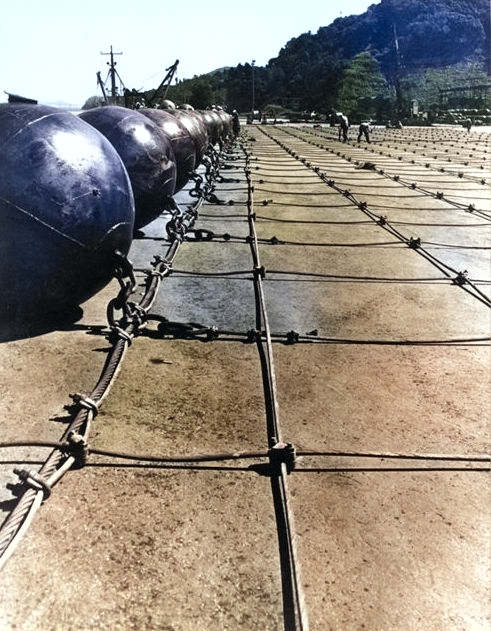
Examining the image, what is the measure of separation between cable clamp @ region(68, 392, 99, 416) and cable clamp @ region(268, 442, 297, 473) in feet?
3.86

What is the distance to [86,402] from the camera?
376 cm

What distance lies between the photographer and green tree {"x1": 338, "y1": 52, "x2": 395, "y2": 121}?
222 ft

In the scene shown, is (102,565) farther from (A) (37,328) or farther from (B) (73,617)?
(A) (37,328)

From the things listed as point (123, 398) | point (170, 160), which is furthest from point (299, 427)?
point (170, 160)

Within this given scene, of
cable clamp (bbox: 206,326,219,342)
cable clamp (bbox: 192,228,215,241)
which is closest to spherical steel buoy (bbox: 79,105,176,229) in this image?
cable clamp (bbox: 192,228,215,241)

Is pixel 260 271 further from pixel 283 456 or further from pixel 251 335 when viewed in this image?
pixel 283 456

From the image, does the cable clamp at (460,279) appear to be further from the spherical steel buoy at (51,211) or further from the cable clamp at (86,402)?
the cable clamp at (86,402)

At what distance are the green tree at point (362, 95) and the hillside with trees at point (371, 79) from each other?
0.12 metres

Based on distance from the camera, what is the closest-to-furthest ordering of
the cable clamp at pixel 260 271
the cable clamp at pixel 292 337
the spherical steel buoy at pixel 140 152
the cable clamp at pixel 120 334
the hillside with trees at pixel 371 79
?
the cable clamp at pixel 120 334
the cable clamp at pixel 292 337
the cable clamp at pixel 260 271
the spherical steel buoy at pixel 140 152
the hillside with trees at pixel 371 79

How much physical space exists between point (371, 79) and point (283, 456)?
339 feet

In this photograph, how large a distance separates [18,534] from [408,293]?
490 centimetres

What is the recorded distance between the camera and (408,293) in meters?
6.57

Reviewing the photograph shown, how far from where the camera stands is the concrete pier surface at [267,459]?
2514 mm

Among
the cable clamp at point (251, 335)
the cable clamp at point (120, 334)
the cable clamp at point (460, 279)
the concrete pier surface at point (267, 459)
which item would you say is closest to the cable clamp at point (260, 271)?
the concrete pier surface at point (267, 459)
